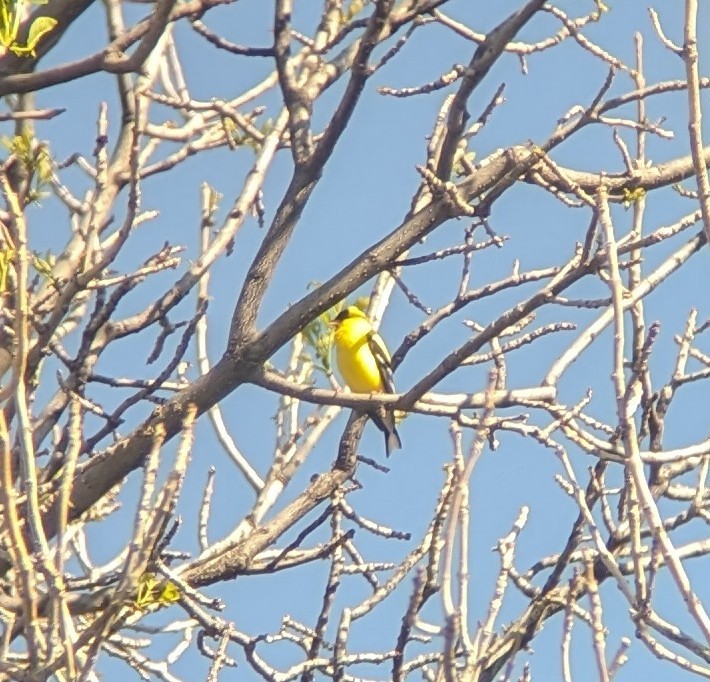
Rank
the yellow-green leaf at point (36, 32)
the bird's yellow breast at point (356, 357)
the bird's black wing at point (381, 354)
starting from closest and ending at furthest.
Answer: the yellow-green leaf at point (36, 32)
the bird's black wing at point (381, 354)
the bird's yellow breast at point (356, 357)

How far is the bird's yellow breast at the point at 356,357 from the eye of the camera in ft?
27.3

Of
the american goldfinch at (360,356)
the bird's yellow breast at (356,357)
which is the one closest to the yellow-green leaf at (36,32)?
the american goldfinch at (360,356)

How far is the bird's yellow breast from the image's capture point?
8312 millimetres

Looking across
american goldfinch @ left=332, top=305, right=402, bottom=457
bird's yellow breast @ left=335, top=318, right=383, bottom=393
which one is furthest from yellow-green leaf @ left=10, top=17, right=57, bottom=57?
bird's yellow breast @ left=335, top=318, right=383, bottom=393

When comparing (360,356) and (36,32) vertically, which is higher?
(360,356)

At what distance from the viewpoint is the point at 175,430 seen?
13.2ft

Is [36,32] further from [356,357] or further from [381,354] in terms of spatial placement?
[356,357]

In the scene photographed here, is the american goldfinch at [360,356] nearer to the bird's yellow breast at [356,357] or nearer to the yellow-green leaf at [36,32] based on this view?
the bird's yellow breast at [356,357]

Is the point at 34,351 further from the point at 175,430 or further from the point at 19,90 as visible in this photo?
the point at 19,90

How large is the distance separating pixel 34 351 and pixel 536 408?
4.72 feet

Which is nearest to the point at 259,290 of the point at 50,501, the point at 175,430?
the point at 175,430

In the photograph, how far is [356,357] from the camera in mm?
8469

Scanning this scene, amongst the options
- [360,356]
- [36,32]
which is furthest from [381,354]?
[36,32]

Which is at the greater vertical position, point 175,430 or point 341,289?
point 341,289
